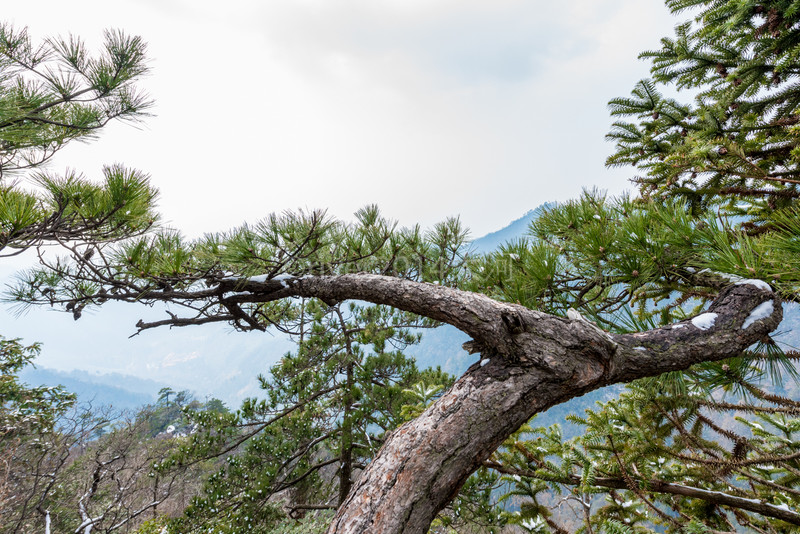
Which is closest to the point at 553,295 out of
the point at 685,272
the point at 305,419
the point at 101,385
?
the point at 685,272

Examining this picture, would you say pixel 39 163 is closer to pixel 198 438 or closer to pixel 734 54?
pixel 198 438

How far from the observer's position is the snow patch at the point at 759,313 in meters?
1.18

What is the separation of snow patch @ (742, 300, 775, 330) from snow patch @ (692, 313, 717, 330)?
0.09 meters

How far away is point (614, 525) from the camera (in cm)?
124

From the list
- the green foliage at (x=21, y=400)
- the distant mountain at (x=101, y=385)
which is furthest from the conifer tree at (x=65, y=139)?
the distant mountain at (x=101, y=385)

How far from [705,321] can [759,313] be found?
0.66ft

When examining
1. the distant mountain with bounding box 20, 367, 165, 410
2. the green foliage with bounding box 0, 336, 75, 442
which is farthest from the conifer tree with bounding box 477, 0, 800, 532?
the distant mountain with bounding box 20, 367, 165, 410

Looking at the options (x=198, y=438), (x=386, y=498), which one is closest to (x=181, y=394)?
(x=198, y=438)

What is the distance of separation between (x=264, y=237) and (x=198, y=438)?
2.99m

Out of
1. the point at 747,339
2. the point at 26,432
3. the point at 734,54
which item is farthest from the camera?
the point at 26,432

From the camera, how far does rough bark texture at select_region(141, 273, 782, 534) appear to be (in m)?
0.83

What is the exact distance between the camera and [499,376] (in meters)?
1.05

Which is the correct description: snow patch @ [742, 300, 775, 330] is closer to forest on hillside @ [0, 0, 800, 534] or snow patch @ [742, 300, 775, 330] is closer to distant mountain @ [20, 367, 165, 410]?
forest on hillside @ [0, 0, 800, 534]

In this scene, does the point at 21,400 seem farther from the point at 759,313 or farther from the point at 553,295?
the point at 759,313
